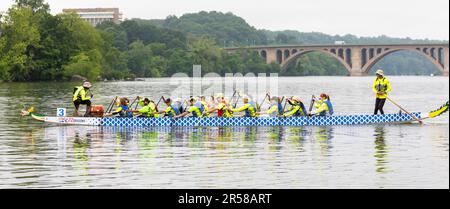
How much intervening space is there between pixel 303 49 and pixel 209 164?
16031 centimetres

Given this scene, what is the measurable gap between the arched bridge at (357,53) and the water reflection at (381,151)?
12941cm

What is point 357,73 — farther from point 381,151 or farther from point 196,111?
point 381,151

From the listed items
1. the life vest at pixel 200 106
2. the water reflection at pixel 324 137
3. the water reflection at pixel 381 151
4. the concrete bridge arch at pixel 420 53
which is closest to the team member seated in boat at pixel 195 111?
the life vest at pixel 200 106

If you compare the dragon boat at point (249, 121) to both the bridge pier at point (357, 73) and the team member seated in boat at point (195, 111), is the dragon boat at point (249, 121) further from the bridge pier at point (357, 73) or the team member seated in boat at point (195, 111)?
the bridge pier at point (357, 73)

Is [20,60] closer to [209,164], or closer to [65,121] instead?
[65,121]

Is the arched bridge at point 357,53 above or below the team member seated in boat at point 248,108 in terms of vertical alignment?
above

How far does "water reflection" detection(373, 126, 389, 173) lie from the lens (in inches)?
841

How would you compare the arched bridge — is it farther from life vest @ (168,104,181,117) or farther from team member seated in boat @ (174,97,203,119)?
life vest @ (168,104,181,117)

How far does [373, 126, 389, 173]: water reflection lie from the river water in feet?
0.08

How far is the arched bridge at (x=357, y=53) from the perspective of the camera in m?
160

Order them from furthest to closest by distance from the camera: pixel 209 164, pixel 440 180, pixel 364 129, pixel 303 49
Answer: pixel 303 49
pixel 364 129
pixel 209 164
pixel 440 180

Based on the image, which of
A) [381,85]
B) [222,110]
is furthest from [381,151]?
[222,110]
